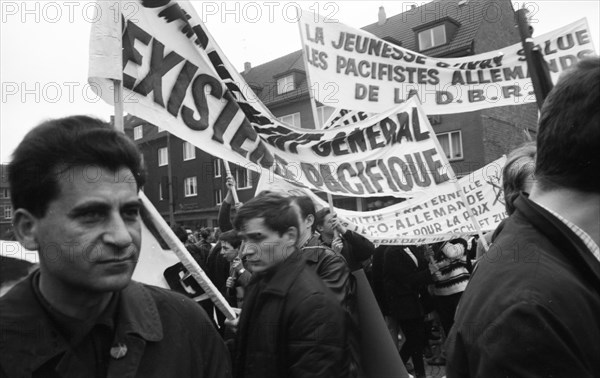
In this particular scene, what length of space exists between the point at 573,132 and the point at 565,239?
0.25 metres

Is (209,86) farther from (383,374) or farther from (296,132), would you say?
(383,374)

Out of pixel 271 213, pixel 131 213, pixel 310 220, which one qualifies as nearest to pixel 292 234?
pixel 271 213

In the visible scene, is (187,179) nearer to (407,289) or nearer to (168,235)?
(407,289)

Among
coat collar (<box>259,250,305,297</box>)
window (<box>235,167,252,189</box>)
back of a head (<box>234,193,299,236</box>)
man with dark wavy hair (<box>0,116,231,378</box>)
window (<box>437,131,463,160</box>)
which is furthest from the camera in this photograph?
window (<box>235,167,252,189</box>)

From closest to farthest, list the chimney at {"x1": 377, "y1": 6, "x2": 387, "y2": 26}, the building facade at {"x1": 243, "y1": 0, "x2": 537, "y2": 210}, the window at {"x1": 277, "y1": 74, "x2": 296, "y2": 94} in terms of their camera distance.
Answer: the building facade at {"x1": 243, "y1": 0, "x2": 537, "y2": 210}
the chimney at {"x1": 377, "y1": 6, "x2": 387, "y2": 26}
the window at {"x1": 277, "y1": 74, "x2": 296, "y2": 94}

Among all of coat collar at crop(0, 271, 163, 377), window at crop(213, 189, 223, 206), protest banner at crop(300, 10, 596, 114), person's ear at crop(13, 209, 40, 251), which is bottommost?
coat collar at crop(0, 271, 163, 377)

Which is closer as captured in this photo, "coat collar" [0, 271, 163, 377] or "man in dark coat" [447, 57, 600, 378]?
"man in dark coat" [447, 57, 600, 378]

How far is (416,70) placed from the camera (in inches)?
229

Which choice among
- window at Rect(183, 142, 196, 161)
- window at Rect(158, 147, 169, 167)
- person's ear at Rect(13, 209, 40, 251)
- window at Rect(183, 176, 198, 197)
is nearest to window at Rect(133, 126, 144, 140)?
window at Rect(158, 147, 169, 167)

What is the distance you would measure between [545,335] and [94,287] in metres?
1.12

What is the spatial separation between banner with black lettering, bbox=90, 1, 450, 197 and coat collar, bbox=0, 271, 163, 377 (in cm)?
151

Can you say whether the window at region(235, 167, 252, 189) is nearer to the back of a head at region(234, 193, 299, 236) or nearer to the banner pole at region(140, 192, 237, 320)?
the back of a head at region(234, 193, 299, 236)

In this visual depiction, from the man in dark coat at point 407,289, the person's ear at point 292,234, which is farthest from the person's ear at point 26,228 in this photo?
the man in dark coat at point 407,289

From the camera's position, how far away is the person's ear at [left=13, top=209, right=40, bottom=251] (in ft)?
4.91
